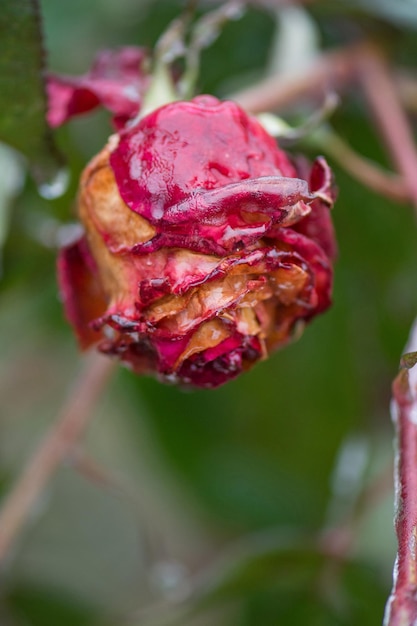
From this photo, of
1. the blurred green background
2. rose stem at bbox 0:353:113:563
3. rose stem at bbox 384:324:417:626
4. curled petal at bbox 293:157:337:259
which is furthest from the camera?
the blurred green background

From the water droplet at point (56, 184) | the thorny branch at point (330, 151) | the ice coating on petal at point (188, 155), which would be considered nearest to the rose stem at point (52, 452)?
the thorny branch at point (330, 151)

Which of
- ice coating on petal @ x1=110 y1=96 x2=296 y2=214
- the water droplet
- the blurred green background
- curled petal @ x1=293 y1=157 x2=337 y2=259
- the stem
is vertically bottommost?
the blurred green background

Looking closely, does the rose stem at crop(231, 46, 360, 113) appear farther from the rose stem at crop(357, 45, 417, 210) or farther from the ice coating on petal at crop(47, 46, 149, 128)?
the ice coating on petal at crop(47, 46, 149, 128)

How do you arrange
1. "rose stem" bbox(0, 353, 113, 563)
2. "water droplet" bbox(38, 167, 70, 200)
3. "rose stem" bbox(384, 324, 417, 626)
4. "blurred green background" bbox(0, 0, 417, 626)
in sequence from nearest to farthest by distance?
"rose stem" bbox(384, 324, 417, 626) → "water droplet" bbox(38, 167, 70, 200) → "rose stem" bbox(0, 353, 113, 563) → "blurred green background" bbox(0, 0, 417, 626)

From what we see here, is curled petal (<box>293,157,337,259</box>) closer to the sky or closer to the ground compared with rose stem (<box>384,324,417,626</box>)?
closer to the sky

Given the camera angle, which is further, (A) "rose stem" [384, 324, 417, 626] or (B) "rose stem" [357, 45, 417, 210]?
(B) "rose stem" [357, 45, 417, 210]

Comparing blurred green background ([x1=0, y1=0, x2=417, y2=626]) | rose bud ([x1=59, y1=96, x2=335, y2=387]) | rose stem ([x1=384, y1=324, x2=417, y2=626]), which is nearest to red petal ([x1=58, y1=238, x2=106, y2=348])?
rose bud ([x1=59, y1=96, x2=335, y2=387])

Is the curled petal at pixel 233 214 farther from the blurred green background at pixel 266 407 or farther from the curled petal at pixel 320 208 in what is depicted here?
the blurred green background at pixel 266 407
